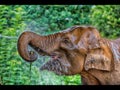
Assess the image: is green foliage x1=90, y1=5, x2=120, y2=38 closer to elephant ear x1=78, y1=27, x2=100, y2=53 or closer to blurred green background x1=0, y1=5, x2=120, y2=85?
blurred green background x1=0, y1=5, x2=120, y2=85

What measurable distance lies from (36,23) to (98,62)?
59 centimetres

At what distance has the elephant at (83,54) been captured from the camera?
463 centimetres

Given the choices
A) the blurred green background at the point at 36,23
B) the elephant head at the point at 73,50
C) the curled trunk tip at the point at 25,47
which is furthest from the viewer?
the blurred green background at the point at 36,23

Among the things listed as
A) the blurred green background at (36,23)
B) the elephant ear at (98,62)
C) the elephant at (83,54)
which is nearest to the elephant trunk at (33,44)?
the elephant at (83,54)

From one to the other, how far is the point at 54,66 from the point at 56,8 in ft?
1.58

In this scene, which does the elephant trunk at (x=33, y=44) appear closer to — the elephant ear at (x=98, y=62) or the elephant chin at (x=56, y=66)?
the elephant chin at (x=56, y=66)

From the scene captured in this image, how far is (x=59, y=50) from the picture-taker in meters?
4.66

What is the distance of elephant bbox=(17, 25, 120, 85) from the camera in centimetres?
463

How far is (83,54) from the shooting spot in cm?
466
